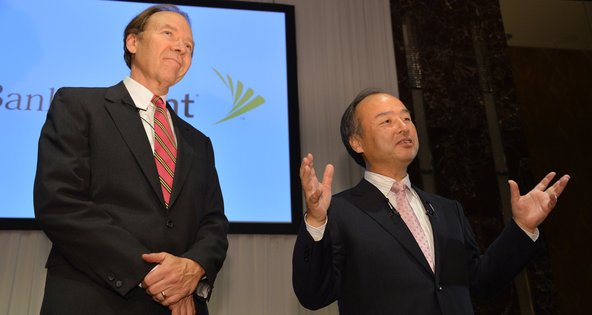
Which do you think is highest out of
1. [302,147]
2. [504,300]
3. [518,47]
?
[518,47]

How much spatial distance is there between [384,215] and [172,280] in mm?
775

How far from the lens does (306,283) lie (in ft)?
6.07

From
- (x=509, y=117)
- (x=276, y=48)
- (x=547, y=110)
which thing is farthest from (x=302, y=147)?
(x=547, y=110)

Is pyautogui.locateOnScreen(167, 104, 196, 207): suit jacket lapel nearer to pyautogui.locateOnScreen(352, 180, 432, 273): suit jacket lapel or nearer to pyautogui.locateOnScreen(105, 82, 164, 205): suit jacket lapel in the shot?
pyautogui.locateOnScreen(105, 82, 164, 205): suit jacket lapel

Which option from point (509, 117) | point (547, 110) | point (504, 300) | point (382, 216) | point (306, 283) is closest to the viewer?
point (306, 283)

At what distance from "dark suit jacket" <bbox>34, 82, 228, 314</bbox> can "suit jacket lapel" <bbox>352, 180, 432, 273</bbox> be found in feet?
1.64

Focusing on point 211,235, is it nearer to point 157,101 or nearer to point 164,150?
point 164,150

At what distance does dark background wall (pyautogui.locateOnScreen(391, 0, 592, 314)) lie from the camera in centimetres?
378

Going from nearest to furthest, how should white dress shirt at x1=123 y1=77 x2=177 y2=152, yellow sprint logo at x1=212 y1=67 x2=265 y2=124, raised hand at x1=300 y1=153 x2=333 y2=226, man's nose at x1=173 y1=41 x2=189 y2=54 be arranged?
raised hand at x1=300 y1=153 x2=333 y2=226 < white dress shirt at x1=123 y1=77 x2=177 y2=152 < man's nose at x1=173 y1=41 x2=189 y2=54 < yellow sprint logo at x1=212 y1=67 x2=265 y2=124

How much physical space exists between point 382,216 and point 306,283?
38 cm

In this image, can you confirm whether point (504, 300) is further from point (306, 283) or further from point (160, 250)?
point (160, 250)

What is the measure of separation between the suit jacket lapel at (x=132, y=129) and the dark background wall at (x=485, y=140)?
2.27 metres

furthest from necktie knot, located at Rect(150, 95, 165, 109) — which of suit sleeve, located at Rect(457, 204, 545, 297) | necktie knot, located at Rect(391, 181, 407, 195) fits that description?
suit sleeve, located at Rect(457, 204, 545, 297)

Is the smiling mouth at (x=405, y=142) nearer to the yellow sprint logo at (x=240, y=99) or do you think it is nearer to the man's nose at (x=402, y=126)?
the man's nose at (x=402, y=126)
